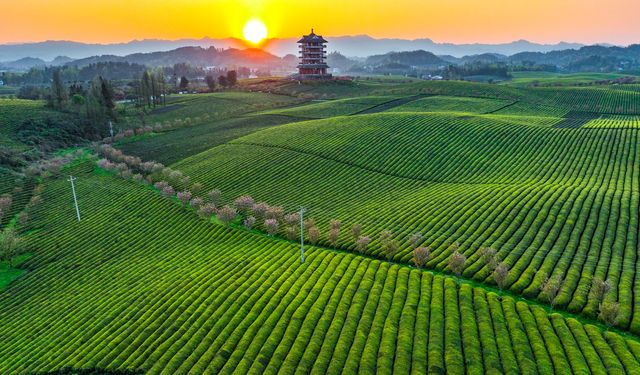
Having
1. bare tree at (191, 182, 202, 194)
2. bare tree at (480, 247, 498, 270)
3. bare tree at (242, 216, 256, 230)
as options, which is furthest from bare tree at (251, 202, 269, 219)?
bare tree at (480, 247, 498, 270)

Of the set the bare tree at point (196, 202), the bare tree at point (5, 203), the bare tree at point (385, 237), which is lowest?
the bare tree at point (5, 203)

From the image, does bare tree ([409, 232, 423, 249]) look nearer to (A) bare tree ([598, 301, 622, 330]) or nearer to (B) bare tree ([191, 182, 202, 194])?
(A) bare tree ([598, 301, 622, 330])

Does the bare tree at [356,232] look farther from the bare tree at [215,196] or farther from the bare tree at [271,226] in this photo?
the bare tree at [215,196]

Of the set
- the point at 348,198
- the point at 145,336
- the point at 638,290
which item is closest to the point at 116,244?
the point at 145,336

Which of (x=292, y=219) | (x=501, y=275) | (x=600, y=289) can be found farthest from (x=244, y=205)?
(x=600, y=289)

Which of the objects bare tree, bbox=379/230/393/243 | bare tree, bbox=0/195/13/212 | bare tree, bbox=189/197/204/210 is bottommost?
bare tree, bbox=0/195/13/212

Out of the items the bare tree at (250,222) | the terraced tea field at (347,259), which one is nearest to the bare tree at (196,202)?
the terraced tea field at (347,259)

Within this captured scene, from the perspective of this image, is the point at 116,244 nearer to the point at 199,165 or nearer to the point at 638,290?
the point at 199,165
